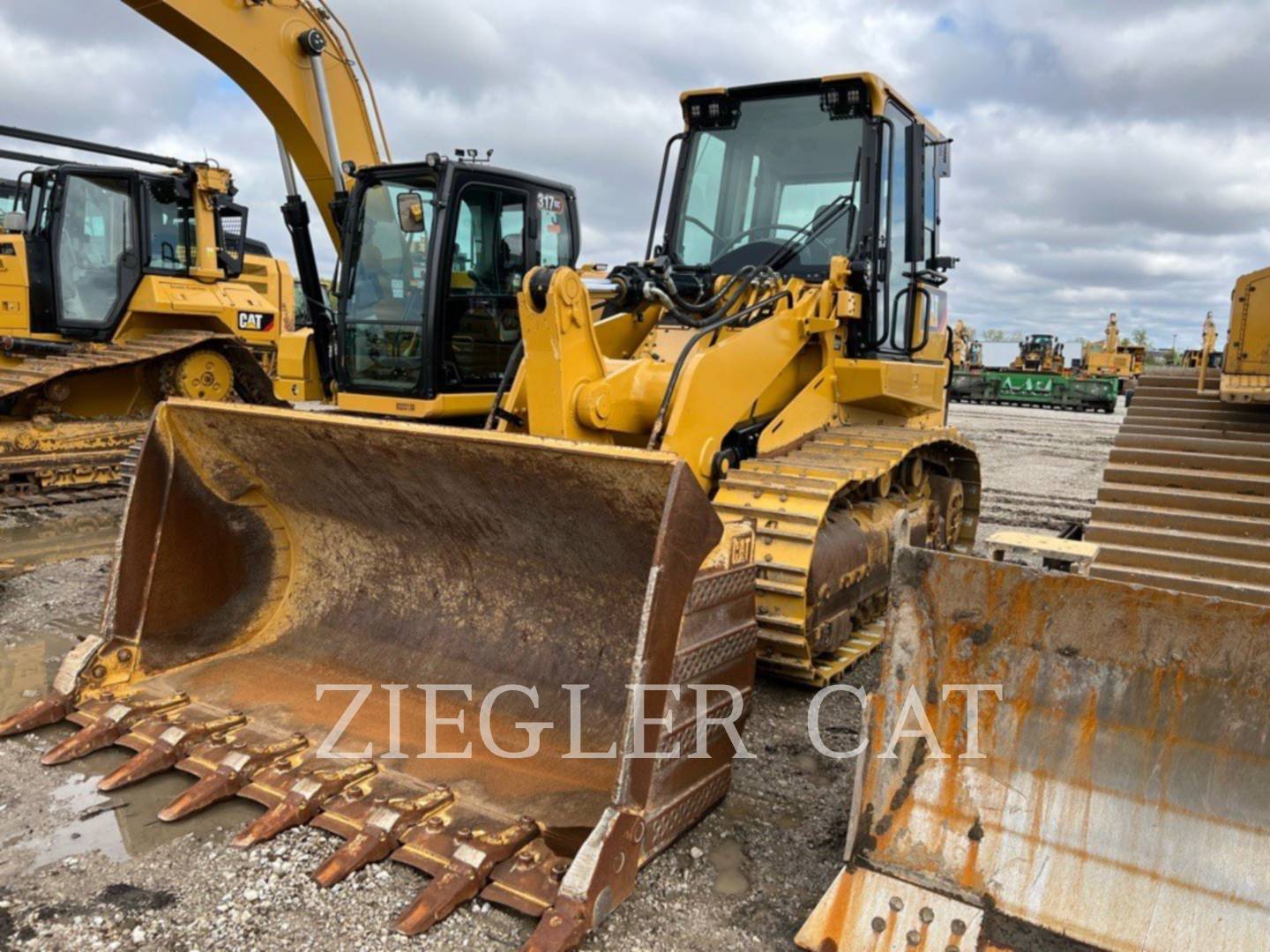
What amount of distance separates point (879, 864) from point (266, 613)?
2771 mm

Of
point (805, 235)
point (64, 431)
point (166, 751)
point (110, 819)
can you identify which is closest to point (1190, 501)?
point (805, 235)

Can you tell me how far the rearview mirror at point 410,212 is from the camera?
5.28 m

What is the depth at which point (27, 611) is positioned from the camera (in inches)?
197

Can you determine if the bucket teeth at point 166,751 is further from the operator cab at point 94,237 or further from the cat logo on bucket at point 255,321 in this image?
the cat logo on bucket at point 255,321

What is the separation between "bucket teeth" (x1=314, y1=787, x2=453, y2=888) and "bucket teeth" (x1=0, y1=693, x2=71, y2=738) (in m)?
1.48

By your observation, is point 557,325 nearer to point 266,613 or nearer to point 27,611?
point 266,613

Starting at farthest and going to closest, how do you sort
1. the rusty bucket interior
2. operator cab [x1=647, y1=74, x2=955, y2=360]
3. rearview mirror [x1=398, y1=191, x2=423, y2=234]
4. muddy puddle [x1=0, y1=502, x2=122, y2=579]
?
muddy puddle [x1=0, y1=502, x2=122, y2=579], rearview mirror [x1=398, y1=191, x2=423, y2=234], operator cab [x1=647, y1=74, x2=955, y2=360], the rusty bucket interior

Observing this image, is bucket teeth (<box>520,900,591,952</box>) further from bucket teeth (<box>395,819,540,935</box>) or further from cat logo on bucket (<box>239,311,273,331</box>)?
cat logo on bucket (<box>239,311,273,331</box>)

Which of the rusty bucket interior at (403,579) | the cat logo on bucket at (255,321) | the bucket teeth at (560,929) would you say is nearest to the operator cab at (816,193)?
the rusty bucket interior at (403,579)

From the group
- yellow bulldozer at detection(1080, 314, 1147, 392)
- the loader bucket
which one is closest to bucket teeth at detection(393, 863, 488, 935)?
the loader bucket

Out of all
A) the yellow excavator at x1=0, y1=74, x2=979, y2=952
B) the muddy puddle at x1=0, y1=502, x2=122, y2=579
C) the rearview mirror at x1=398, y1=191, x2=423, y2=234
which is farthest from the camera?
the muddy puddle at x1=0, y1=502, x2=122, y2=579

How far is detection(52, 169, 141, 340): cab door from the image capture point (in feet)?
27.1

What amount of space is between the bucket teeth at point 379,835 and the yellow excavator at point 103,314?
615 cm

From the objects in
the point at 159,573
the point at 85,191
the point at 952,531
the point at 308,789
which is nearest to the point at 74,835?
the point at 308,789
